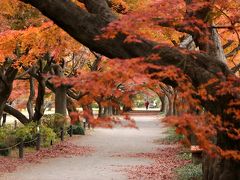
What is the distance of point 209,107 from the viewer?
315 inches

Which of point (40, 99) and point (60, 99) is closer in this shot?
point (40, 99)

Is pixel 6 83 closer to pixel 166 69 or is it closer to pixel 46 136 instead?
pixel 46 136

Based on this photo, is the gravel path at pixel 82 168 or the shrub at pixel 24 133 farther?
the shrub at pixel 24 133

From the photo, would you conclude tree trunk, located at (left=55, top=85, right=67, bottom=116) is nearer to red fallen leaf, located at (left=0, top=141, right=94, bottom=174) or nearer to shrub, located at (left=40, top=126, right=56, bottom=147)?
red fallen leaf, located at (left=0, top=141, right=94, bottom=174)

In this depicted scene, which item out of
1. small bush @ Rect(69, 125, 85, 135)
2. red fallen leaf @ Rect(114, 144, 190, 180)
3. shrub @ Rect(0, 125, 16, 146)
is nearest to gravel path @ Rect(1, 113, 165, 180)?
red fallen leaf @ Rect(114, 144, 190, 180)

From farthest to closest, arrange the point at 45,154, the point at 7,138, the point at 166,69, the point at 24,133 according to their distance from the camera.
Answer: the point at 24,133
the point at 7,138
the point at 45,154
the point at 166,69

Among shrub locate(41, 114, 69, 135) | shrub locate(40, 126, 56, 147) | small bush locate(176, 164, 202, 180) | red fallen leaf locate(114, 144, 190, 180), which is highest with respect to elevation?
shrub locate(41, 114, 69, 135)

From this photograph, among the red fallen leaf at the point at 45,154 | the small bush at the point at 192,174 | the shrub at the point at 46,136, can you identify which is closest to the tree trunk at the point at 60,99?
the red fallen leaf at the point at 45,154

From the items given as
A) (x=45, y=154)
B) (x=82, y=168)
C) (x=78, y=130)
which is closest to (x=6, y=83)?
(x=45, y=154)

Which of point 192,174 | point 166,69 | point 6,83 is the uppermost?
point 6,83

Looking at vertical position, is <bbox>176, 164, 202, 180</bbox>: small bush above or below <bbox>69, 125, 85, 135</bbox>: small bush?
below

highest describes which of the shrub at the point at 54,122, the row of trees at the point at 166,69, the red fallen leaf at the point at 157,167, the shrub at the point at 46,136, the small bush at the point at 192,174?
the row of trees at the point at 166,69

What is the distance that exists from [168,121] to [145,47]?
199 centimetres

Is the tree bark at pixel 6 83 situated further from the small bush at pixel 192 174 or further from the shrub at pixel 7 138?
the small bush at pixel 192 174
